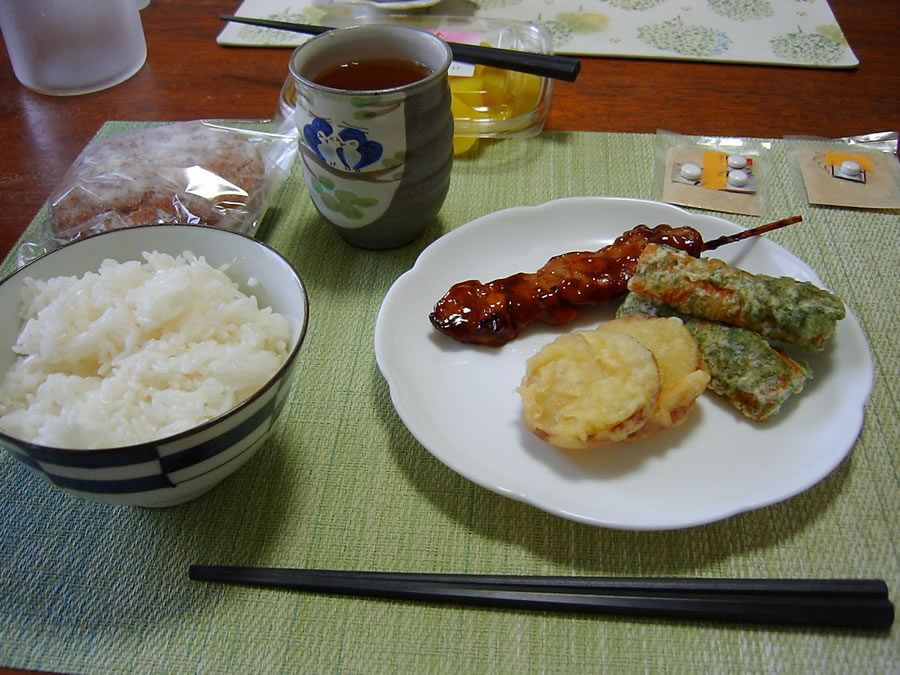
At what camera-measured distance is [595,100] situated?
9.02ft

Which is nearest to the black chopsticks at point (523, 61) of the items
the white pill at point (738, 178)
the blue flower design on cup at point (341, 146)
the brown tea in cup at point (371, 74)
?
the brown tea in cup at point (371, 74)

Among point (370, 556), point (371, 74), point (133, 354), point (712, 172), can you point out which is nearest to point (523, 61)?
point (371, 74)

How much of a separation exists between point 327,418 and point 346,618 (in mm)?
515

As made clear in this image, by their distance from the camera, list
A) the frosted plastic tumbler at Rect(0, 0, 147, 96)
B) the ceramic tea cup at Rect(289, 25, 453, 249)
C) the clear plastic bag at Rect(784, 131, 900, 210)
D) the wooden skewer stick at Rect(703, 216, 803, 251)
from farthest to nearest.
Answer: the frosted plastic tumbler at Rect(0, 0, 147, 96), the clear plastic bag at Rect(784, 131, 900, 210), the wooden skewer stick at Rect(703, 216, 803, 251), the ceramic tea cup at Rect(289, 25, 453, 249)

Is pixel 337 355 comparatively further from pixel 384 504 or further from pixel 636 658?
pixel 636 658

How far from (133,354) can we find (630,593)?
1.11 meters

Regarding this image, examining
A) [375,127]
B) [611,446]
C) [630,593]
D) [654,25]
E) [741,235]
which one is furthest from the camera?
[654,25]

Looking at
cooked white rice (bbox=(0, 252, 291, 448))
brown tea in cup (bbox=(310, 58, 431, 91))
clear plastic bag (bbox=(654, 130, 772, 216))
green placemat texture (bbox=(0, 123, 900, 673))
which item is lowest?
green placemat texture (bbox=(0, 123, 900, 673))

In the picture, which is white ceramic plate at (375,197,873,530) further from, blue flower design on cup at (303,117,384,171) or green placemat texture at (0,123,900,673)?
blue flower design on cup at (303,117,384,171)

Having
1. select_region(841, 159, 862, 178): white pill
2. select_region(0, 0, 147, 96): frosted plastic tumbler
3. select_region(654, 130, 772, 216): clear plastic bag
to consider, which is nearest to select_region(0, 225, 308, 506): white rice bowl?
select_region(654, 130, 772, 216): clear plastic bag

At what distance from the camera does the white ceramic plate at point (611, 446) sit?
1355 mm

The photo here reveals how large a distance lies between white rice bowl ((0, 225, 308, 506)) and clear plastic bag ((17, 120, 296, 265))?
50 cm

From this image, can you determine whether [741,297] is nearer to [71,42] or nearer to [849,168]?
[849,168]

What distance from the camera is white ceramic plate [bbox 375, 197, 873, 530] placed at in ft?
4.45
